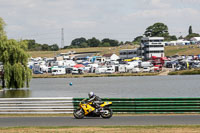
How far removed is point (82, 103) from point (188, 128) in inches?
269

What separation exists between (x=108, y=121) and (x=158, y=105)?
170 inches

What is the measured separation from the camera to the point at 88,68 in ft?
493

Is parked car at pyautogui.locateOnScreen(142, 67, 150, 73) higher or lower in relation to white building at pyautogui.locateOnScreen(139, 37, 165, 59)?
lower

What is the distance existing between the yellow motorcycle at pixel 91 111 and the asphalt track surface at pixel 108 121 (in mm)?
286

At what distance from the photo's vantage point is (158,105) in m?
25.9

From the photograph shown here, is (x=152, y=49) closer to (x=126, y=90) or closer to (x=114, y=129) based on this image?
(x=126, y=90)

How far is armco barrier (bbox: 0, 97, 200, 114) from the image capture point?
84.4 ft

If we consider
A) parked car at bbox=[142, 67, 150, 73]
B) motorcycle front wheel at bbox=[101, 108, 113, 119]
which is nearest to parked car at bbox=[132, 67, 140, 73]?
parked car at bbox=[142, 67, 150, 73]

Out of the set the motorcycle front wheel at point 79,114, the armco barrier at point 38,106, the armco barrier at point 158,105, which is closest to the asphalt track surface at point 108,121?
the motorcycle front wheel at point 79,114

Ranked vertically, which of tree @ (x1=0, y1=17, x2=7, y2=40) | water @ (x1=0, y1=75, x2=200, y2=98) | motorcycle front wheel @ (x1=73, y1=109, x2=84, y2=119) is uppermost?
tree @ (x1=0, y1=17, x2=7, y2=40)

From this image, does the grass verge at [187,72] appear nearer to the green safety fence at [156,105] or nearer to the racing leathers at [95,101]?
the green safety fence at [156,105]

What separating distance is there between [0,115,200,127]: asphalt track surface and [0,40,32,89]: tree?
1444 inches

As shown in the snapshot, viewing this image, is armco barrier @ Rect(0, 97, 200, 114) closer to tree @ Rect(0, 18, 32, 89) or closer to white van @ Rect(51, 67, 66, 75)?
tree @ Rect(0, 18, 32, 89)

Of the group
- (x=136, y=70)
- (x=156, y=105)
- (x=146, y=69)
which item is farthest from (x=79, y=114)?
(x=146, y=69)
